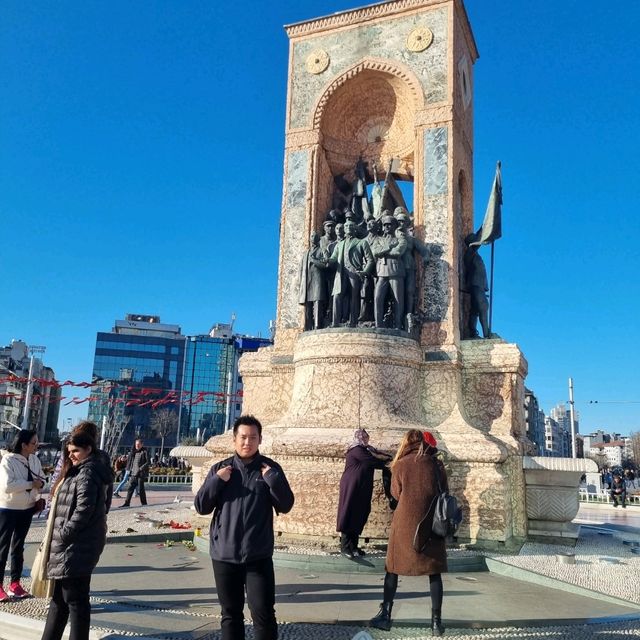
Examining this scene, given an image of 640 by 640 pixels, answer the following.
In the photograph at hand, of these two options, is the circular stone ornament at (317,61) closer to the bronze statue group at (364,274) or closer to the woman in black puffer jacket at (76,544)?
the bronze statue group at (364,274)

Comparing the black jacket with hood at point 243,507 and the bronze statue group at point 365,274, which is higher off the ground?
the bronze statue group at point 365,274

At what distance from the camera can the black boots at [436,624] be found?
4.61m

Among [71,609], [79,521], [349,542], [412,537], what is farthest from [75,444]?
[349,542]

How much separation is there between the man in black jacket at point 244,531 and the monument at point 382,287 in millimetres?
4380

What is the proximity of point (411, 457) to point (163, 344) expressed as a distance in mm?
94535

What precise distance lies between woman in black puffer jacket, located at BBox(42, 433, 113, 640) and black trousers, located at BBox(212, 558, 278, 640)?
2.99ft

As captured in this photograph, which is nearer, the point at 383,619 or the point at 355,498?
the point at 383,619

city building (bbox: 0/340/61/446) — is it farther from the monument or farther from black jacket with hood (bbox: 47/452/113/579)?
black jacket with hood (bbox: 47/452/113/579)

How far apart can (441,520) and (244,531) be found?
1.69 meters

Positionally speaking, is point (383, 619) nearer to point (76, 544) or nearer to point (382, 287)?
point (76, 544)

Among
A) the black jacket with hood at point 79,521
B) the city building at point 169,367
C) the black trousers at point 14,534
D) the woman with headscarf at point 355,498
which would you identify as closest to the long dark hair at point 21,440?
the black trousers at point 14,534

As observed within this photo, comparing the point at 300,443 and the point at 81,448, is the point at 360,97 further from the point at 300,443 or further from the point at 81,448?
the point at 81,448

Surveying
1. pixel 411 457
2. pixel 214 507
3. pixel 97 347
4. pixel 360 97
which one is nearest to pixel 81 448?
pixel 214 507

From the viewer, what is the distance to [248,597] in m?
3.68
